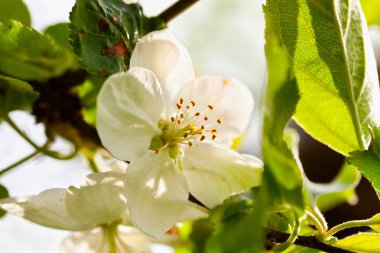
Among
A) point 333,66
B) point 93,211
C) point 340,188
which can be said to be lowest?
point 340,188

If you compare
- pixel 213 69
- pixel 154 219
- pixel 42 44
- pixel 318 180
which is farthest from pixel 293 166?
pixel 213 69

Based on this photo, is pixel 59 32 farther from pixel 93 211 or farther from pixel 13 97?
pixel 93 211

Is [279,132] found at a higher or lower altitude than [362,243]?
higher

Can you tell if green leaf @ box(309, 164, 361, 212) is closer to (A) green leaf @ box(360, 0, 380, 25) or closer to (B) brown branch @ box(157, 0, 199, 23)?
(A) green leaf @ box(360, 0, 380, 25)

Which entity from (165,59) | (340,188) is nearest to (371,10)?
(340,188)

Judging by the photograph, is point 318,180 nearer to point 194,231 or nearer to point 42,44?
point 194,231

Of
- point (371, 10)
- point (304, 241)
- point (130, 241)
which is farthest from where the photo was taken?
point (371, 10)
